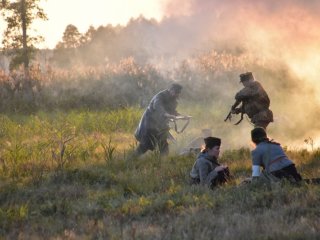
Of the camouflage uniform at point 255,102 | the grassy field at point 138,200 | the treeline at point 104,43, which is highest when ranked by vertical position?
the treeline at point 104,43

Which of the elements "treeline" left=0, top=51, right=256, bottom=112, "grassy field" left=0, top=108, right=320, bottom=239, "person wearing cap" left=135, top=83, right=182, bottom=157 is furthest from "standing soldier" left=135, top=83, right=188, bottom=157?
"treeline" left=0, top=51, right=256, bottom=112

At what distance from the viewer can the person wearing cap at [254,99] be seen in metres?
10.9

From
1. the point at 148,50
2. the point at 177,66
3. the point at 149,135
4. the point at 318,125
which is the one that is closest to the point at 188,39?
the point at 148,50

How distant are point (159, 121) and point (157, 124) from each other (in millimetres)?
79

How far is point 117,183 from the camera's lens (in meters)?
9.48

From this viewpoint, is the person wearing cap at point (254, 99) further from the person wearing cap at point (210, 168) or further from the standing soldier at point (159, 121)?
the person wearing cap at point (210, 168)

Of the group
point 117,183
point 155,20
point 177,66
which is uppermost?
point 155,20

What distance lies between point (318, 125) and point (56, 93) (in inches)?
392

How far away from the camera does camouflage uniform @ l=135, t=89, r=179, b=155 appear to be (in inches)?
476

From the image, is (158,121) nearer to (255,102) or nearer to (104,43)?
(255,102)

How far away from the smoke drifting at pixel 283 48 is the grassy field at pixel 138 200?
5467 mm

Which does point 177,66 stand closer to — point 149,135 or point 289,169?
point 149,135

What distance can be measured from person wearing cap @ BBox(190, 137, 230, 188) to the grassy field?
251 millimetres

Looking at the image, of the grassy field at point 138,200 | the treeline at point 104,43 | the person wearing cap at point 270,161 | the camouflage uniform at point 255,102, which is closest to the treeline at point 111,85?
the grassy field at point 138,200
